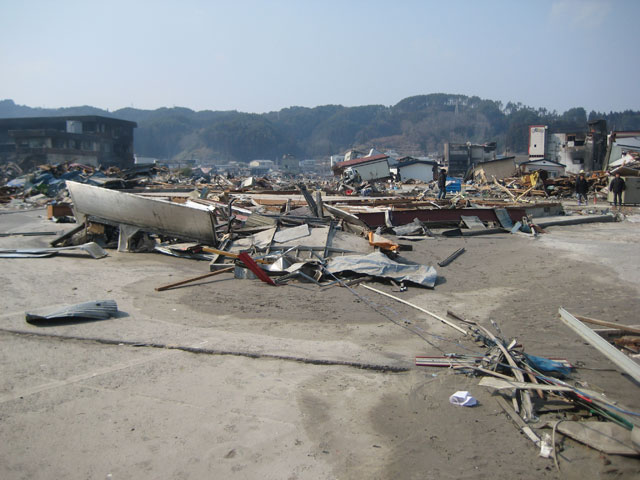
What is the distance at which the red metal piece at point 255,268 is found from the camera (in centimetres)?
778

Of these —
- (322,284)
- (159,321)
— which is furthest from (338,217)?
(159,321)

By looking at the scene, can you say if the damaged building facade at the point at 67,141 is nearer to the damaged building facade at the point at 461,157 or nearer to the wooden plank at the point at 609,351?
the damaged building facade at the point at 461,157

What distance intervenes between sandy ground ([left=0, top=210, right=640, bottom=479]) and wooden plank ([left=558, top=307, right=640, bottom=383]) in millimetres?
253

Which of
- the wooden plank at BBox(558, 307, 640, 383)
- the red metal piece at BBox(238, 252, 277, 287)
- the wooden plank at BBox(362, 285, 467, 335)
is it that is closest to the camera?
the wooden plank at BBox(558, 307, 640, 383)

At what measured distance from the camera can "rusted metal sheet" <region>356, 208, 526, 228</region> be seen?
13.5m

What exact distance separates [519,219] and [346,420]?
12802 millimetres

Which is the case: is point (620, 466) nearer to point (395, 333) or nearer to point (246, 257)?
point (395, 333)

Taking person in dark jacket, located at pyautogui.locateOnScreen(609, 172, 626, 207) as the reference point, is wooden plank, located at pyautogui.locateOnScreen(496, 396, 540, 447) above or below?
below

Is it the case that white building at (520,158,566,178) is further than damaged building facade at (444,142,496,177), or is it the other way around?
damaged building facade at (444,142,496,177)

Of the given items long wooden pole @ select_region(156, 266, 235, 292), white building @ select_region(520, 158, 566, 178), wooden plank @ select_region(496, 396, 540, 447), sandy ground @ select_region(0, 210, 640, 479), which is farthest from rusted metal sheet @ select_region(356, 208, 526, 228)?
white building @ select_region(520, 158, 566, 178)

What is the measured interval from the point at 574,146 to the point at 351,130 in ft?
362

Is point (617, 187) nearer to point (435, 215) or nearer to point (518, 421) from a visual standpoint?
point (435, 215)

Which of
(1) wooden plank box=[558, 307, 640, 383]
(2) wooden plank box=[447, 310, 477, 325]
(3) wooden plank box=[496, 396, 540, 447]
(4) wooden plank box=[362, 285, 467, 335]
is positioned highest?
(1) wooden plank box=[558, 307, 640, 383]

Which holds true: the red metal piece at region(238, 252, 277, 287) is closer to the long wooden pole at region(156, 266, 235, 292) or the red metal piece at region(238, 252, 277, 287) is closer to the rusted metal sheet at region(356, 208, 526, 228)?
the long wooden pole at region(156, 266, 235, 292)
